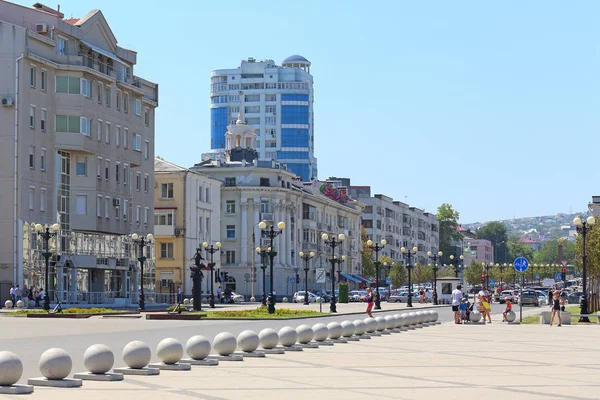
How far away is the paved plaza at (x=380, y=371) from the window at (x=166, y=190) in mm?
67834

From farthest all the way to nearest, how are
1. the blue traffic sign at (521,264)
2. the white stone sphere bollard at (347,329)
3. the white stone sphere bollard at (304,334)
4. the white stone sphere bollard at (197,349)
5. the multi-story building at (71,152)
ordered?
the multi-story building at (71,152) → the blue traffic sign at (521,264) → the white stone sphere bollard at (347,329) → the white stone sphere bollard at (304,334) → the white stone sphere bollard at (197,349)

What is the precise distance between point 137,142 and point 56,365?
67.3m

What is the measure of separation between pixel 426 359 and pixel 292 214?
101 meters

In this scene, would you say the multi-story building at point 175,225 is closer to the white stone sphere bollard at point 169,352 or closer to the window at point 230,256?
the window at point 230,256

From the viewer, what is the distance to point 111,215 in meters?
77.9

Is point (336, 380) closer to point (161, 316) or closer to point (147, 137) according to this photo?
point (161, 316)

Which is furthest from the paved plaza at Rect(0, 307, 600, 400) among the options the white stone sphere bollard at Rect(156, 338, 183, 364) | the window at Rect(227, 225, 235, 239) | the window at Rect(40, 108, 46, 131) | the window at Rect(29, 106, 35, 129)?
the window at Rect(227, 225, 235, 239)

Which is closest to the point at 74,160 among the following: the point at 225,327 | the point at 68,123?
the point at 68,123

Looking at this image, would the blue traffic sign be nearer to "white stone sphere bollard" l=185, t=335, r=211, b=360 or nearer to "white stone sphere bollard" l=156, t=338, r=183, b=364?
"white stone sphere bollard" l=185, t=335, r=211, b=360

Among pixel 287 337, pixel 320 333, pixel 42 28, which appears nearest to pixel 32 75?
pixel 42 28

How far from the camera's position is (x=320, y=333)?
2767 centimetres

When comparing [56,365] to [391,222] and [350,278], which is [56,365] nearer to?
[350,278]

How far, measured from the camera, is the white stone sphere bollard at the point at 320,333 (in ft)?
90.5

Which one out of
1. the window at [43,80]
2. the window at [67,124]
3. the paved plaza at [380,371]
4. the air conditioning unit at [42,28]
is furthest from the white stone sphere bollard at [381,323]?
the air conditioning unit at [42,28]
